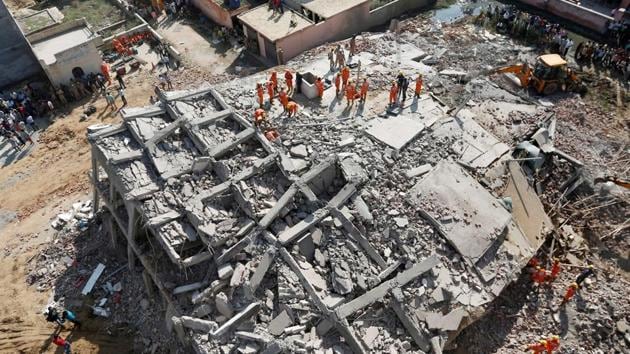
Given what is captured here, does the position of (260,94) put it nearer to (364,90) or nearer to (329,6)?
(364,90)

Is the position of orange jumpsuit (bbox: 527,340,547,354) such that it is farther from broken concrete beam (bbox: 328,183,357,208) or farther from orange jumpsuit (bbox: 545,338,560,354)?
broken concrete beam (bbox: 328,183,357,208)

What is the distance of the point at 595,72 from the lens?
22.8 meters

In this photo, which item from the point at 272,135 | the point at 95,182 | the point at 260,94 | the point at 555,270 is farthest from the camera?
the point at 260,94

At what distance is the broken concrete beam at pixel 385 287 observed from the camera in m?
11.8

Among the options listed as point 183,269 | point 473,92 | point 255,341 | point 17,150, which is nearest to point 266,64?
point 473,92

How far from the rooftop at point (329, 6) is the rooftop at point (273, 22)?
0.99 metres

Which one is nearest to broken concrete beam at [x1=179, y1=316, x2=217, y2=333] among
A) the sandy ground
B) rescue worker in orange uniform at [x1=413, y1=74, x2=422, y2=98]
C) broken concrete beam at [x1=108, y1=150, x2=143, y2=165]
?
the sandy ground

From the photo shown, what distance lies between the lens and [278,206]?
1318cm

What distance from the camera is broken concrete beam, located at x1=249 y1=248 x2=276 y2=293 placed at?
39.9ft

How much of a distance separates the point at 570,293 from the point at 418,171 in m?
5.81

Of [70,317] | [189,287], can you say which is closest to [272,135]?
[189,287]

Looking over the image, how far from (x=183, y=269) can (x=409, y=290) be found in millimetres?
6338

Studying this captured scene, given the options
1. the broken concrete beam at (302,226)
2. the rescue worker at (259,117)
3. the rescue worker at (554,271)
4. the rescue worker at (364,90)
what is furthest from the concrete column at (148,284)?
the rescue worker at (554,271)

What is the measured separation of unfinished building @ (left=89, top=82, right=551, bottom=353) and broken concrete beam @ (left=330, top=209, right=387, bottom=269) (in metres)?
0.04
